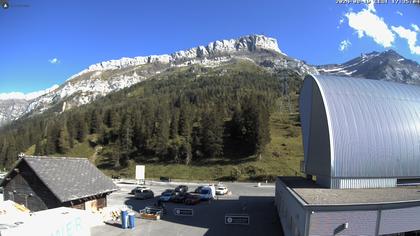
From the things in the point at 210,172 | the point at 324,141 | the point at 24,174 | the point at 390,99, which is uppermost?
the point at 390,99

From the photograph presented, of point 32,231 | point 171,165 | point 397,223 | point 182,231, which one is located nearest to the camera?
point 32,231

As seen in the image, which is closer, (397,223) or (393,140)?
(397,223)

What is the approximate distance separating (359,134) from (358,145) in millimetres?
971

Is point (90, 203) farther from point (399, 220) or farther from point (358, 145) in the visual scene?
point (399, 220)

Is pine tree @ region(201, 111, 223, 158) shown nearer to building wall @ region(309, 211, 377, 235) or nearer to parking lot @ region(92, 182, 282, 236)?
parking lot @ region(92, 182, 282, 236)

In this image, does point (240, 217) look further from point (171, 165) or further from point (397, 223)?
point (171, 165)

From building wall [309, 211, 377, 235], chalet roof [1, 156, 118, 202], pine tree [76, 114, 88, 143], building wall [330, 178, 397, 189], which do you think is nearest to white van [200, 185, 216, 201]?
chalet roof [1, 156, 118, 202]

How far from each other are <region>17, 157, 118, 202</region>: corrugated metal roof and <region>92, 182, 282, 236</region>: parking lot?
14.7 ft

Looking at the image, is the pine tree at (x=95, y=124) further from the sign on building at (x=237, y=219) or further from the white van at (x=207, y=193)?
the sign on building at (x=237, y=219)

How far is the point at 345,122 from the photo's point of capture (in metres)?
32.2

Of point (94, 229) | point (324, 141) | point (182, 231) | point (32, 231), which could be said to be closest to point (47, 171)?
point (94, 229)

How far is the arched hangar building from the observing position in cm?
2739

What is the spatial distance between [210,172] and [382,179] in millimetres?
54985

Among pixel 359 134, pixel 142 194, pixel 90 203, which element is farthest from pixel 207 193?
pixel 359 134
